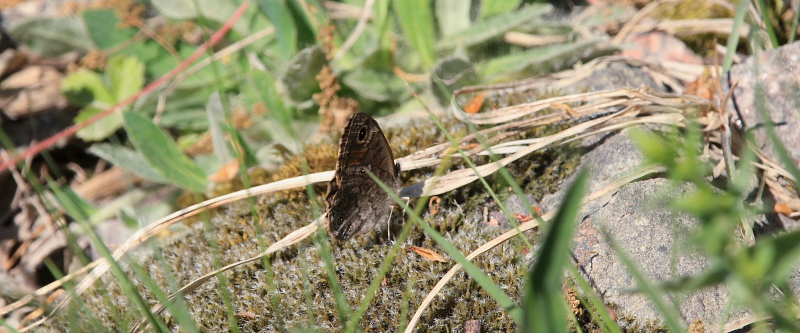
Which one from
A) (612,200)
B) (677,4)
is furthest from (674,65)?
(612,200)

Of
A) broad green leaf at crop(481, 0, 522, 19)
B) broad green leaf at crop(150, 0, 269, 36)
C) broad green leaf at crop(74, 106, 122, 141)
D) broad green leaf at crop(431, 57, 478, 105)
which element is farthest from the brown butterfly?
broad green leaf at crop(74, 106, 122, 141)

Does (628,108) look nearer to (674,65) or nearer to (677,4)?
(674,65)

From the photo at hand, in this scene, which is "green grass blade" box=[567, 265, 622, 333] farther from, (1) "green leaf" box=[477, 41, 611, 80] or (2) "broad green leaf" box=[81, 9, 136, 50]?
(2) "broad green leaf" box=[81, 9, 136, 50]

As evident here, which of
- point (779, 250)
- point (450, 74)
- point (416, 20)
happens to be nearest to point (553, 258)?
point (779, 250)

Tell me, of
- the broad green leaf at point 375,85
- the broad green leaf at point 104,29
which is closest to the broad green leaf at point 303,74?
the broad green leaf at point 375,85

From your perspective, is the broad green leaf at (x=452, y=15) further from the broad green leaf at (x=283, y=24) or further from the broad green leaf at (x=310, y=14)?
the broad green leaf at (x=283, y=24)

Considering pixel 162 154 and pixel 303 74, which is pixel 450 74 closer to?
pixel 303 74

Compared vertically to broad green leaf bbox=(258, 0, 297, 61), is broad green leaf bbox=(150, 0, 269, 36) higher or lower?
higher
